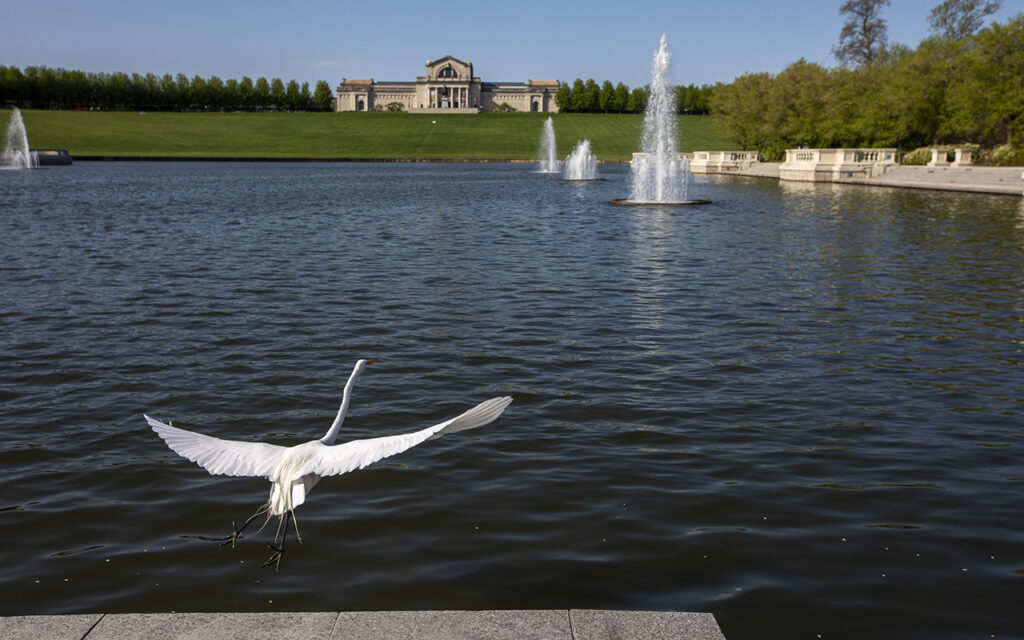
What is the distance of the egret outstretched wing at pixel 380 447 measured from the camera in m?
4.08

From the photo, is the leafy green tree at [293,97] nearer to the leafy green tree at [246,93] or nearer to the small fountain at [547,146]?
the leafy green tree at [246,93]

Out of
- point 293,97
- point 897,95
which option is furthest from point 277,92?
point 897,95

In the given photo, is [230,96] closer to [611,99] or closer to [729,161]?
[611,99]

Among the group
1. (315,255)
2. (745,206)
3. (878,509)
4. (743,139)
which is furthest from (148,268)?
(743,139)

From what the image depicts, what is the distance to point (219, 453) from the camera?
484 centimetres

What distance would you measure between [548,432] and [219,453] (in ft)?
13.4

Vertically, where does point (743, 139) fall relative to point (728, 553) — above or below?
above

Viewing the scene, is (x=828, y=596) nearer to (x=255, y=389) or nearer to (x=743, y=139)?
(x=255, y=389)

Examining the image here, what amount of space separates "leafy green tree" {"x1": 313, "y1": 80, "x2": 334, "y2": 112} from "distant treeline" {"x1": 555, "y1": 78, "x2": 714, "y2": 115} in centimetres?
5222

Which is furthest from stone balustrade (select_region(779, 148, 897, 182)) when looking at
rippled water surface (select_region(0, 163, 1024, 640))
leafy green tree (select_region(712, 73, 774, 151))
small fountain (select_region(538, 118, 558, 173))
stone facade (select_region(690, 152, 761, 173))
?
rippled water surface (select_region(0, 163, 1024, 640))

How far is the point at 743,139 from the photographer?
279 feet

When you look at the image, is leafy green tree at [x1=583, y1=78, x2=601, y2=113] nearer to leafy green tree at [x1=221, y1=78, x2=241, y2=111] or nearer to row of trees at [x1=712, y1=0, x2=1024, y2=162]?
leafy green tree at [x1=221, y1=78, x2=241, y2=111]

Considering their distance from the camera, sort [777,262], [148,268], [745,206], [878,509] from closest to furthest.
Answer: [878,509] → [148,268] → [777,262] → [745,206]

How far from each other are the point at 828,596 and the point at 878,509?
1.61 m
